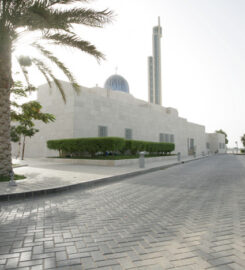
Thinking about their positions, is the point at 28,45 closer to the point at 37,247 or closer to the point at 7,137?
the point at 7,137

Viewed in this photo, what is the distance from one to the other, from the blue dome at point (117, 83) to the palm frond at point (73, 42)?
32.1m

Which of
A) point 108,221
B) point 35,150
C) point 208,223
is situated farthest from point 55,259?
point 35,150

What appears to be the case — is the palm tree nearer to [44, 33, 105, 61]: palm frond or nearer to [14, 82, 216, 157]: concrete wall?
[44, 33, 105, 61]: palm frond

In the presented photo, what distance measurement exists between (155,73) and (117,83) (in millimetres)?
34288

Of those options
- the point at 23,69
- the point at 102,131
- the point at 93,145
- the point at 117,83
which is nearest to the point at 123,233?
the point at 23,69

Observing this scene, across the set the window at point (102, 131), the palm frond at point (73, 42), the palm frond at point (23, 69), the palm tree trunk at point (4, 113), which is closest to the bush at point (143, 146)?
the window at point (102, 131)

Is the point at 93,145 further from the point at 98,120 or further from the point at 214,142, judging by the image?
the point at 214,142

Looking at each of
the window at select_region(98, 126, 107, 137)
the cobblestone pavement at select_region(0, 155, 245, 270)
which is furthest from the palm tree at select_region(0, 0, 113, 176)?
the window at select_region(98, 126, 107, 137)

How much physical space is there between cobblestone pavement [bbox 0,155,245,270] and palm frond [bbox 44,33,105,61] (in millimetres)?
6593

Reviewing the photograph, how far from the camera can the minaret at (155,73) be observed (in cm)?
7006

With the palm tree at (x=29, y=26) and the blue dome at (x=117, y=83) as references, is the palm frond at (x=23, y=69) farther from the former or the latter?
the blue dome at (x=117, y=83)

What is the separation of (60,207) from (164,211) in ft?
7.67

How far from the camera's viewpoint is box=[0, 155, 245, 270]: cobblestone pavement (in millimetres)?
2301

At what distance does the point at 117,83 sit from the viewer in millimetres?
41094
